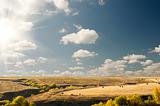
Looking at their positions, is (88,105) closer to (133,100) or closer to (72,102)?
(72,102)

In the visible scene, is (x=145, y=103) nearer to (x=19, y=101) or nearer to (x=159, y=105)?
(x=159, y=105)

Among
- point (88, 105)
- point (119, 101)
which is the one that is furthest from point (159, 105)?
point (88, 105)

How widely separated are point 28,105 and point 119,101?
4849 cm

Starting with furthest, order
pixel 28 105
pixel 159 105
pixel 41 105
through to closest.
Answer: pixel 41 105 < pixel 28 105 < pixel 159 105

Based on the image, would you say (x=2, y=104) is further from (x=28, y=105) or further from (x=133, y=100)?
(x=133, y=100)

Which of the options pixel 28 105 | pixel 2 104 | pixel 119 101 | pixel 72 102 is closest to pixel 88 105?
pixel 72 102

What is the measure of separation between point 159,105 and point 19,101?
75.4 m

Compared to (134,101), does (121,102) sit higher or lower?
lower

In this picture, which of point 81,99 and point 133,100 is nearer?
point 133,100

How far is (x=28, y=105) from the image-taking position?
573 ft

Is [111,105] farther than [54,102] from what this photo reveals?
No

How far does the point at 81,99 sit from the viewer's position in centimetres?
19650

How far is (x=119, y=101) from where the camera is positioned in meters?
168

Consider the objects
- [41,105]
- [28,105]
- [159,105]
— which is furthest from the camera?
[41,105]
